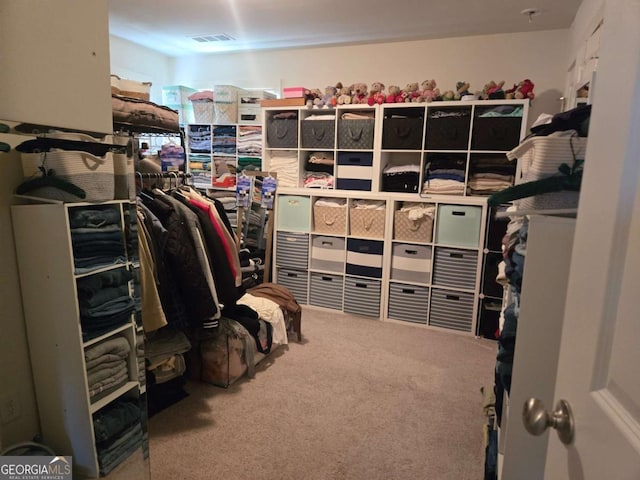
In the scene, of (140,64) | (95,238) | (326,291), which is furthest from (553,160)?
(140,64)

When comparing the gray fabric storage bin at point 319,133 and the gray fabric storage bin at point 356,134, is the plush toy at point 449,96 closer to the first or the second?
the gray fabric storage bin at point 356,134

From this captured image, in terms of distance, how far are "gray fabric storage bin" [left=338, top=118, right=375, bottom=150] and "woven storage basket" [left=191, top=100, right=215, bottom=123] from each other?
150 centimetres

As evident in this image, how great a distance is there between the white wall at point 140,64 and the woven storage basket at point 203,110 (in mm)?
504

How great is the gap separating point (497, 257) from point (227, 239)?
7.03 ft

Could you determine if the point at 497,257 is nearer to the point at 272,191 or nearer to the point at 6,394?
the point at 272,191

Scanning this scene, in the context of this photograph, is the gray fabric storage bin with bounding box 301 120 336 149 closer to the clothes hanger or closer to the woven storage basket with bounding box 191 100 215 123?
the woven storage basket with bounding box 191 100 215 123

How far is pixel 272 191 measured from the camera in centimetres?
385

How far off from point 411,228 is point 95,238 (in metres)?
2.53

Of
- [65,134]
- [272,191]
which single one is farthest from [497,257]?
[65,134]

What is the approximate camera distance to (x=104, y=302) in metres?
1.54

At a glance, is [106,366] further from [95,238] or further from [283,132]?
[283,132]

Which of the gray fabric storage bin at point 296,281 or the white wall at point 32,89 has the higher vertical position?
the white wall at point 32,89

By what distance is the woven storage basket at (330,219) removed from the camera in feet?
12.0

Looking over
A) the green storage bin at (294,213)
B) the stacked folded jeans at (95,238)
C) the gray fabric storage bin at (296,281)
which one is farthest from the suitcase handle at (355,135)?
the stacked folded jeans at (95,238)
